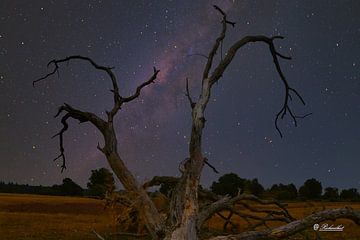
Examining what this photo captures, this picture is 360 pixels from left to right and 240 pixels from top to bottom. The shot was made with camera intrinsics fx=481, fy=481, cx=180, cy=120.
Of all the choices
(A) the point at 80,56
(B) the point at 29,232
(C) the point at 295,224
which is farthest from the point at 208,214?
(B) the point at 29,232

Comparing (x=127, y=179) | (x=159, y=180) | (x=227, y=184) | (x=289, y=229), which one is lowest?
(x=289, y=229)

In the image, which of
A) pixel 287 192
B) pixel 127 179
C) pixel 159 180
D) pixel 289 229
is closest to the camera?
pixel 289 229

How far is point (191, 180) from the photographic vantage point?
11.4 meters

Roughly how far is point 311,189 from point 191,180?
4452 centimetres

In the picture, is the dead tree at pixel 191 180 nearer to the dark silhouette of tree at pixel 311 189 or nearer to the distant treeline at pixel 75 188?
the distant treeline at pixel 75 188

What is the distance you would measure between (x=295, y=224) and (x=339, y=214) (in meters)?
1.31

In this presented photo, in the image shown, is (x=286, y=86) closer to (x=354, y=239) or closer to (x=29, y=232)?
(x=354, y=239)

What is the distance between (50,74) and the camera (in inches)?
603

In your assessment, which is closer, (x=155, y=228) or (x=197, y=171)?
(x=155, y=228)

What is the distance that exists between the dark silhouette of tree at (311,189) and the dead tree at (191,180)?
39328 mm

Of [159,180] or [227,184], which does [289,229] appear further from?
[227,184]

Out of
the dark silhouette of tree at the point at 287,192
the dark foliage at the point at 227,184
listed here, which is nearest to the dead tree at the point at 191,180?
the dark foliage at the point at 227,184

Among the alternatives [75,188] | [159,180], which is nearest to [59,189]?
[75,188]

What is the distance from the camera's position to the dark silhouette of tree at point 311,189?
5288cm
